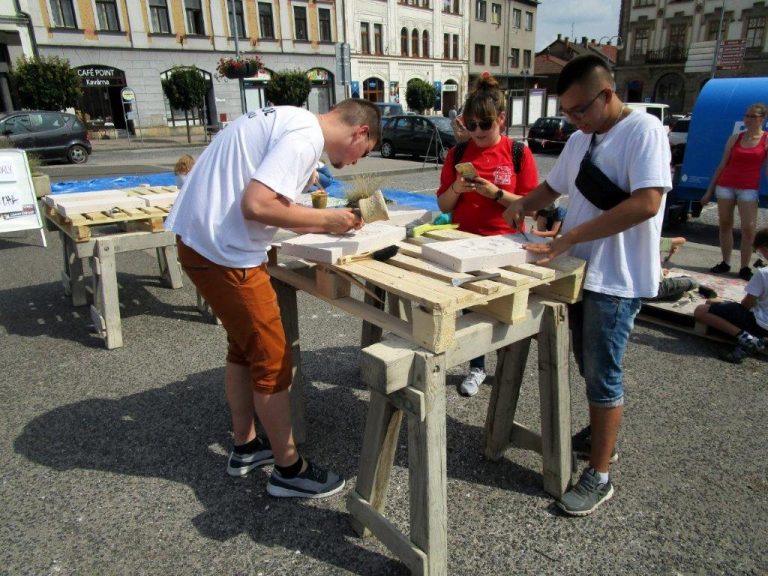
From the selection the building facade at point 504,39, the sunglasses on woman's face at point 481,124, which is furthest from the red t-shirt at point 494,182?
the building facade at point 504,39

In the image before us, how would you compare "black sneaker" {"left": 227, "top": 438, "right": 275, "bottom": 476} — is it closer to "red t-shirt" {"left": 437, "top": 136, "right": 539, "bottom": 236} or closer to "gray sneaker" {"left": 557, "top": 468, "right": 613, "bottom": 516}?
"gray sneaker" {"left": 557, "top": 468, "right": 613, "bottom": 516}

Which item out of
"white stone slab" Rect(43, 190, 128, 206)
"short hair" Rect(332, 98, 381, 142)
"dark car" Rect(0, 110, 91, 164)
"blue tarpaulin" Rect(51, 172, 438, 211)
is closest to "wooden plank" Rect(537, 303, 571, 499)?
"short hair" Rect(332, 98, 381, 142)

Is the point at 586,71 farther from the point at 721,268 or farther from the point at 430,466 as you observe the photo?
the point at 721,268

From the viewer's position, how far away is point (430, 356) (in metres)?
1.89

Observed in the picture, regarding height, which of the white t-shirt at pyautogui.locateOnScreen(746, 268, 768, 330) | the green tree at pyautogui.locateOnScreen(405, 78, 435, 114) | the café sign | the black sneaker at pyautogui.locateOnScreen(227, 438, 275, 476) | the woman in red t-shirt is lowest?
the black sneaker at pyautogui.locateOnScreen(227, 438, 275, 476)

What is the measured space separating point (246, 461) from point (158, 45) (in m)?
32.7

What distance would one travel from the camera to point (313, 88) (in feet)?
121


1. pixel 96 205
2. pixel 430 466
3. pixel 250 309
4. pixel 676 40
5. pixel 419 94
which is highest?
pixel 676 40

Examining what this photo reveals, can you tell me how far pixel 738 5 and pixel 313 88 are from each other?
35.1 metres

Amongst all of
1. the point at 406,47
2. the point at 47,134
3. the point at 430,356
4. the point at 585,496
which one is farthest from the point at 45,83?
the point at 585,496

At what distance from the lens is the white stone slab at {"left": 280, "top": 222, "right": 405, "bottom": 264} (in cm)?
230

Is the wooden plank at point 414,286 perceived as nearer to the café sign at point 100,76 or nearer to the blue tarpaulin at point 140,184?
the blue tarpaulin at point 140,184

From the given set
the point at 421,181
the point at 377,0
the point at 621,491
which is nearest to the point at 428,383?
the point at 621,491

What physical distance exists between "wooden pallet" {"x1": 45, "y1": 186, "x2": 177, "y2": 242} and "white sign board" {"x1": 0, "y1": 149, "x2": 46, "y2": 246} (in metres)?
2.47
